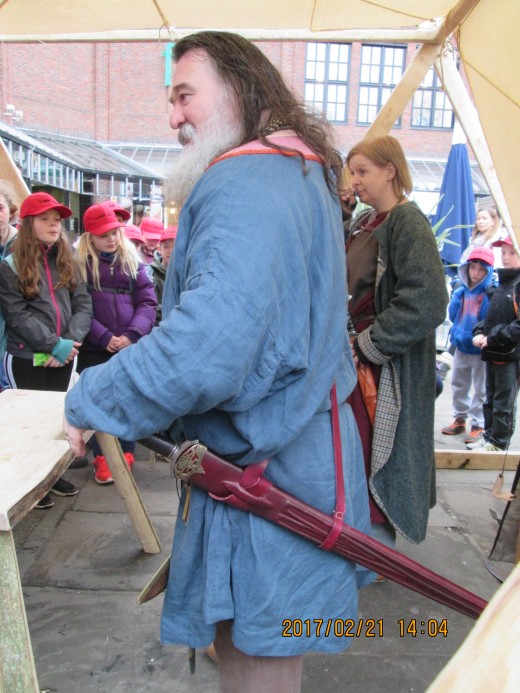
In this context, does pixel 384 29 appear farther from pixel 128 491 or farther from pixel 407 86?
pixel 128 491

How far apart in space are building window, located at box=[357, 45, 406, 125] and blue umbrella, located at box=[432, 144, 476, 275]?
15.4 meters

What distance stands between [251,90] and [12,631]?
135 centimetres

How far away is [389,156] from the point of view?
2.22m

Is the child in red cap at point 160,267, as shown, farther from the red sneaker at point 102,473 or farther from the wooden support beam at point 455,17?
the wooden support beam at point 455,17

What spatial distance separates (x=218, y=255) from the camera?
40.7 inches

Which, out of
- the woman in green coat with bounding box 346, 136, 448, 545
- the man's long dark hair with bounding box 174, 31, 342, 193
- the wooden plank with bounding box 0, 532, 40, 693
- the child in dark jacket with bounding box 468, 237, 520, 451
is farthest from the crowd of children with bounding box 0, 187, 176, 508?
the child in dark jacket with bounding box 468, 237, 520, 451

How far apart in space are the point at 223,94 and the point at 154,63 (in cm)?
2158

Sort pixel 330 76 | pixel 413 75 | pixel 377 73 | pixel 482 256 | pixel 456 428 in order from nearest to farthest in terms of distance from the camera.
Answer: pixel 413 75, pixel 482 256, pixel 456 428, pixel 377 73, pixel 330 76

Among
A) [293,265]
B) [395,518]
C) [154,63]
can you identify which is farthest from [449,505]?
[154,63]

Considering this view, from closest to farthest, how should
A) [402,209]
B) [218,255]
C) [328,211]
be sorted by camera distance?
1. [218,255]
2. [328,211]
3. [402,209]

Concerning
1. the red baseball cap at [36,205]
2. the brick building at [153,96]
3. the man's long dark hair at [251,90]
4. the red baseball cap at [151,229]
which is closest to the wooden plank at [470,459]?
the red baseball cap at [36,205]

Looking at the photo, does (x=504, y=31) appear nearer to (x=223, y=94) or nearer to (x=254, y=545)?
(x=223, y=94)

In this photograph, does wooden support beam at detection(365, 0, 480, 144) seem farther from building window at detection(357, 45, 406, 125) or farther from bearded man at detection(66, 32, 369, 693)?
building window at detection(357, 45, 406, 125)

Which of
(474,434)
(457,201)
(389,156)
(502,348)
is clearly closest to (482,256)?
(502,348)
